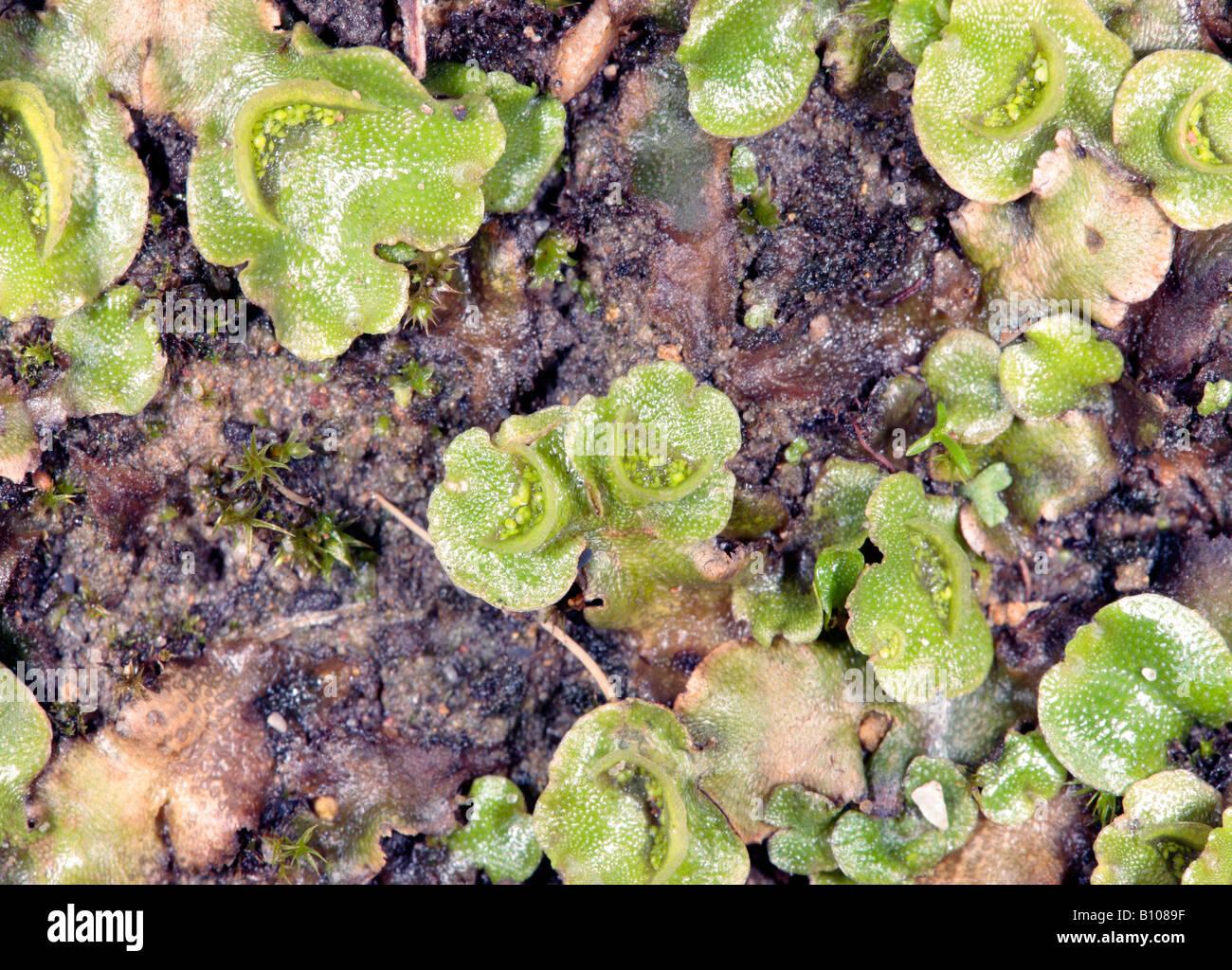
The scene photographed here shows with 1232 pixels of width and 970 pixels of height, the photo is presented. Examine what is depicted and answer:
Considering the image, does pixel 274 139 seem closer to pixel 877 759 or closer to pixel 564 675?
pixel 564 675

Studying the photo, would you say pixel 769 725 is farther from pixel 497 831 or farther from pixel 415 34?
pixel 415 34

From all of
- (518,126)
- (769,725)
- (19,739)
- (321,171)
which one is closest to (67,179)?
(321,171)

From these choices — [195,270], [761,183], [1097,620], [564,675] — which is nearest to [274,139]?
[195,270]

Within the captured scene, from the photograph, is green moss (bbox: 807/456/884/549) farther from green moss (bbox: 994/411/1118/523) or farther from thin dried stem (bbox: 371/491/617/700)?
thin dried stem (bbox: 371/491/617/700)

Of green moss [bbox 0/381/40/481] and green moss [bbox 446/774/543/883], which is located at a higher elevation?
green moss [bbox 0/381/40/481]

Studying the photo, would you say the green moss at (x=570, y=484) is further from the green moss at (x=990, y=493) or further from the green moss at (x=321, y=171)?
the green moss at (x=990, y=493)

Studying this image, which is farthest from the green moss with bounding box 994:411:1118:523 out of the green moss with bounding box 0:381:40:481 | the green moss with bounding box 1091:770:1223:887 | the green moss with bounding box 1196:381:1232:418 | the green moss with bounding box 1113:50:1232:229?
the green moss with bounding box 0:381:40:481

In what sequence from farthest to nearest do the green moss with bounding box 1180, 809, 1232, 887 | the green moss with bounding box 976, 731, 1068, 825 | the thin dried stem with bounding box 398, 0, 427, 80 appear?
1. the green moss with bounding box 976, 731, 1068, 825
2. the thin dried stem with bounding box 398, 0, 427, 80
3. the green moss with bounding box 1180, 809, 1232, 887

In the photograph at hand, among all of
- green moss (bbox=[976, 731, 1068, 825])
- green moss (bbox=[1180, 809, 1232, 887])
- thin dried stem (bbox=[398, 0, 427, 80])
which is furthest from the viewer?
green moss (bbox=[976, 731, 1068, 825])
